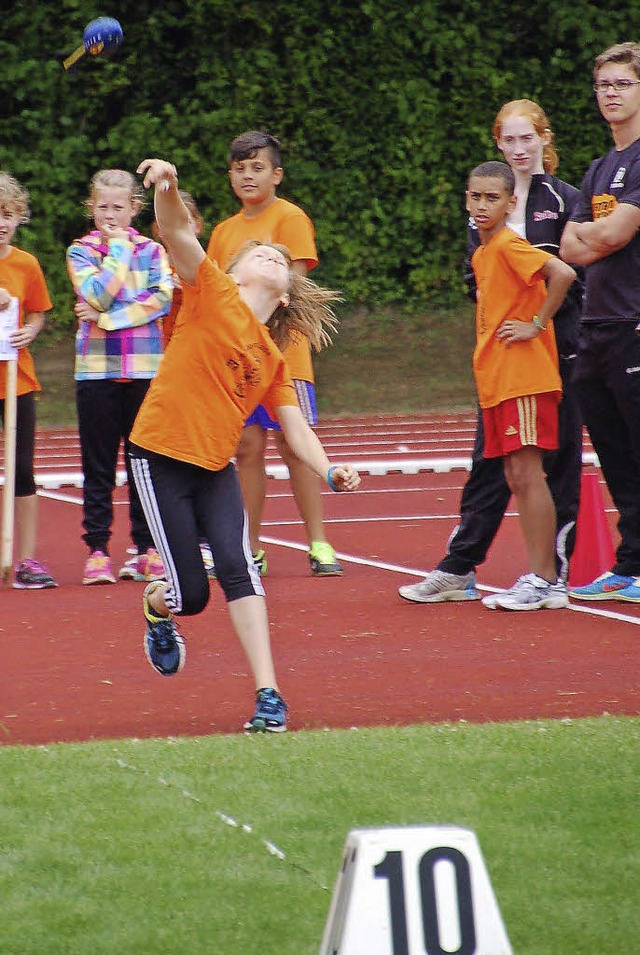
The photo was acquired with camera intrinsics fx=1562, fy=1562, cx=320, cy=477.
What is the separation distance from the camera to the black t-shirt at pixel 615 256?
6840 millimetres

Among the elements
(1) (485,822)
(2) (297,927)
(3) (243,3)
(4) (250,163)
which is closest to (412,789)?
(1) (485,822)

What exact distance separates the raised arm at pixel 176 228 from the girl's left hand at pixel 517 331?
6.96ft

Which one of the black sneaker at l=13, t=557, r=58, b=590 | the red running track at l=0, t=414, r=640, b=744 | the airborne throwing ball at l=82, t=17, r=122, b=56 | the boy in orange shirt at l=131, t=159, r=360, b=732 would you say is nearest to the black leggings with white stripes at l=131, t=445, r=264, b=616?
the boy in orange shirt at l=131, t=159, r=360, b=732

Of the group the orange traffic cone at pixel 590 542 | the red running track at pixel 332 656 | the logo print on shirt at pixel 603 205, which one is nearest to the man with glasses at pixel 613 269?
the logo print on shirt at pixel 603 205

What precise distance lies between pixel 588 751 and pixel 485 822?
2.30 feet

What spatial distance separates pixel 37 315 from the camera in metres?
8.23

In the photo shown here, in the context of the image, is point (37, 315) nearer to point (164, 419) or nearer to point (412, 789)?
point (164, 419)

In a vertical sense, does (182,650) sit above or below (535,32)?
below

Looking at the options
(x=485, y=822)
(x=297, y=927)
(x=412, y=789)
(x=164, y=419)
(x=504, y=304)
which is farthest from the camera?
(x=504, y=304)

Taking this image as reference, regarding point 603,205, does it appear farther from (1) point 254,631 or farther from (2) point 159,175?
(1) point 254,631

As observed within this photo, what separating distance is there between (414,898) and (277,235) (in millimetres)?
5785

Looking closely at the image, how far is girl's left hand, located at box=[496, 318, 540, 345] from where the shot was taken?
6.82m

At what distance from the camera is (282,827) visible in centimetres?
395

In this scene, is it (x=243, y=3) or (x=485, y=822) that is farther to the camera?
(x=243, y=3)
